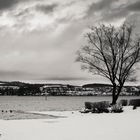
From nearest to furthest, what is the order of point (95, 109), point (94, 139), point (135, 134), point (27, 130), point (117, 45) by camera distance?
point (94, 139) → point (135, 134) → point (27, 130) → point (95, 109) → point (117, 45)

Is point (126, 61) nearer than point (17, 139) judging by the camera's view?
No

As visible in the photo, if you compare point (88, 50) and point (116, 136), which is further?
point (88, 50)

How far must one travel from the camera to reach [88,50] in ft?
149

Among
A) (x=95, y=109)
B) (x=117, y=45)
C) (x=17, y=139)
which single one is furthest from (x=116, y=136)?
(x=117, y=45)

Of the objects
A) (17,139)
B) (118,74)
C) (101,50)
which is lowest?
(17,139)

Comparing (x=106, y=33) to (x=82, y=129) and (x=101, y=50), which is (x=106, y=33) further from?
(x=82, y=129)

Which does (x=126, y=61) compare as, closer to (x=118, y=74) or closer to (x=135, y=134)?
(x=118, y=74)

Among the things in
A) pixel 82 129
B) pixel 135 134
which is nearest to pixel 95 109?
pixel 82 129

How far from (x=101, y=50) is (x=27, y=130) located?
2839cm

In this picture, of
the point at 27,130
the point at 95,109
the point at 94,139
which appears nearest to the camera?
the point at 94,139

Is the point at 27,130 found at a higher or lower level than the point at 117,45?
lower

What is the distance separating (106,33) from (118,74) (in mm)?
5329

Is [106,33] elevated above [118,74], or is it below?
above

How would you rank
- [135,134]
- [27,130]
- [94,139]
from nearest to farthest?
[94,139] < [135,134] < [27,130]
